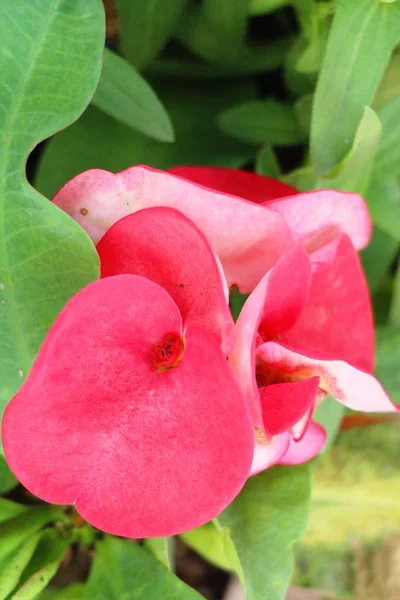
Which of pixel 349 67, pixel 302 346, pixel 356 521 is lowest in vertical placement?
pixel 356 521

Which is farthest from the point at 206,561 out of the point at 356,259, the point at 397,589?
the point at 356,259

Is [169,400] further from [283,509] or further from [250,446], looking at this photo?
[283,509]

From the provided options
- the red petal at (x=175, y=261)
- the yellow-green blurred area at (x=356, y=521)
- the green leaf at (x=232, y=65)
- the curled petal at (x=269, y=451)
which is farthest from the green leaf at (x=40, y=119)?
the yellow-green blurred area at (x=356, y=521)

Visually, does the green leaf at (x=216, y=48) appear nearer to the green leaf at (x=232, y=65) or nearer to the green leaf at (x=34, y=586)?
the green leaf at (x=232, y=65)

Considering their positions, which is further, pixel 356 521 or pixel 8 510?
pixel 356 521

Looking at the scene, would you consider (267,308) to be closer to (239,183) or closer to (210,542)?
(239,183)

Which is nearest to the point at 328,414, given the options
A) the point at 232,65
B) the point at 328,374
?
the point at 328,374
